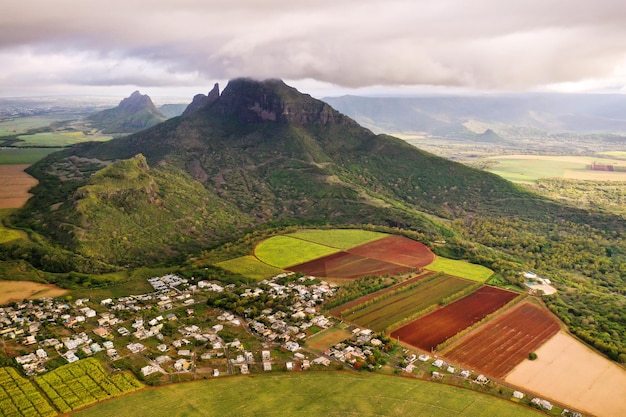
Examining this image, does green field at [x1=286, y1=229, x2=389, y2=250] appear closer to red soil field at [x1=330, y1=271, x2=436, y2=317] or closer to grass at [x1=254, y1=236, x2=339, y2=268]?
grass at [x1=254, y1=236, x2=339, y2=268]

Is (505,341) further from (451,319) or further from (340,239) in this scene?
(340,239)

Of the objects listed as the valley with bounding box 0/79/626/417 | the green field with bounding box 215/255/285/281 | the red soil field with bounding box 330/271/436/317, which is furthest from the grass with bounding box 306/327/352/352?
the green field with bounding box 215/255/285/281

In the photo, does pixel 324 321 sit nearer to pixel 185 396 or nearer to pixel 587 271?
pixel 185 396

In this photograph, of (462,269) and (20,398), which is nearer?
(20,398)

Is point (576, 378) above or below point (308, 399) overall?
above

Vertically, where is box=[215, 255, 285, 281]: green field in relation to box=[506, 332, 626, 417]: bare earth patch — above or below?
above

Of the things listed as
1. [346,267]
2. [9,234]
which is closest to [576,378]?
[346,267]

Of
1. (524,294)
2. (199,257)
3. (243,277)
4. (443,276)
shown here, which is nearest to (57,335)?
(243,277)
